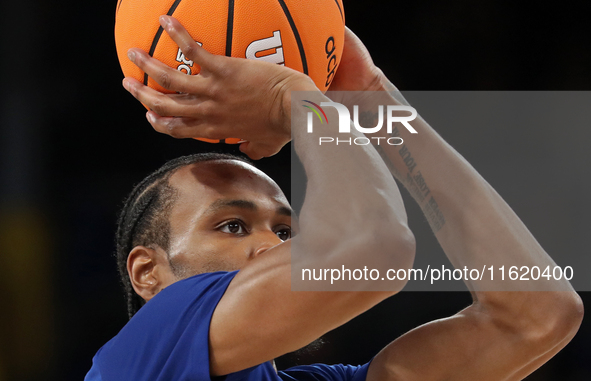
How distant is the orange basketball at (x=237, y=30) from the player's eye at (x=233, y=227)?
0.30 m

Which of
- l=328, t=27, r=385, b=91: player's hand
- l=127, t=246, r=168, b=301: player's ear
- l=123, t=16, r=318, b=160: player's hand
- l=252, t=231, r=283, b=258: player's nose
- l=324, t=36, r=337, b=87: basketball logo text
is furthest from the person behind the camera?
l=328, t=27, r=385, b=91: player's hand

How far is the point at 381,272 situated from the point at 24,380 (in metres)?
3.76

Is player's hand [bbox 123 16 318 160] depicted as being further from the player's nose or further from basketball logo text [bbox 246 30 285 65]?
the player's nose

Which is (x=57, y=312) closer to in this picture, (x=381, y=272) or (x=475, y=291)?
(x=475, y=291)

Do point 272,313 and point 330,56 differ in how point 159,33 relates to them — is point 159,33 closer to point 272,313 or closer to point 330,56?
point 330,56

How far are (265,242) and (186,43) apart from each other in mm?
618

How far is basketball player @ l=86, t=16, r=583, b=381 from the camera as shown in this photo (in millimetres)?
1208

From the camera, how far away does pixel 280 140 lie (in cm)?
147

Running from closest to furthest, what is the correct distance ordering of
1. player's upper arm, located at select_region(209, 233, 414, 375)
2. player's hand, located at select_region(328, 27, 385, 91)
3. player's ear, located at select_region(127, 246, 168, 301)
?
player's upper arm, located at select_region(209, 233, 414, 375)
player's ear, located at select_region(127, 246, 168, 301)
player's hand, located at select_region(328, 27, 385, 91)

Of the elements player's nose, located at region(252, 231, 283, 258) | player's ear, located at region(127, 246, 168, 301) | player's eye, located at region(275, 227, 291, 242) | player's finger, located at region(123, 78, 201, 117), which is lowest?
player's ear, located at region(127, 246, 168, 301)

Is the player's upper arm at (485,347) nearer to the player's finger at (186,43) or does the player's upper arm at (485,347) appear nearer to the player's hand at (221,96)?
the player's hand at (221,96)

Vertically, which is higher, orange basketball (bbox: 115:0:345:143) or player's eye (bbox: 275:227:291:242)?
orange basketball (bbox: 115:0:345:143)

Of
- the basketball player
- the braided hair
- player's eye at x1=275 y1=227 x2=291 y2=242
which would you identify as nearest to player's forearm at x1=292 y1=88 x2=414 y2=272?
the basketball player

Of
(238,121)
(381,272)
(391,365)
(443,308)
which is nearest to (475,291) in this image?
(391,365)
